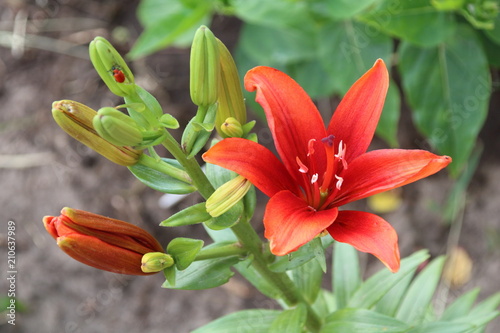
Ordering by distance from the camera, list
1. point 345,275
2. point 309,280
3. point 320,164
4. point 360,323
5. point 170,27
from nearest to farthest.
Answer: point 320,164, point 360,323, point 309,280, point 345,275, point 170,27

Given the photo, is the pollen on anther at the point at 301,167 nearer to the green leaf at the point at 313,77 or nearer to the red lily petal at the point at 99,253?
the red lily petal at the point at 99,253

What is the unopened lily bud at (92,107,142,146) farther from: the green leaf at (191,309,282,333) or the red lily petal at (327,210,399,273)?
the green leaf at (191,309,282,333)

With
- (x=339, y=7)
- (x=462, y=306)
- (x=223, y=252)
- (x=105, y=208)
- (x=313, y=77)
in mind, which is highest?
(x=339, y=7)

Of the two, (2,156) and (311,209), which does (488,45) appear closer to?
(311,209)

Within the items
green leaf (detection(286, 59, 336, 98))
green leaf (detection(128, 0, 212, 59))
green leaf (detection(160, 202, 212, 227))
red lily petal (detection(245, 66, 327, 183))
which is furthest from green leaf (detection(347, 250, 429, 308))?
green leaf (detection(128, 0, 212, 59))

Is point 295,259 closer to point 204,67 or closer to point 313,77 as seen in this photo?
point 204,67

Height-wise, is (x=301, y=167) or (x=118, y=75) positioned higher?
(x=118, y=75)

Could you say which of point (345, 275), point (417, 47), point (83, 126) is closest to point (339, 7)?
point (417, 47)
